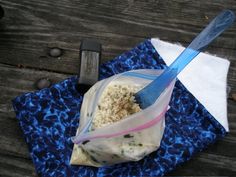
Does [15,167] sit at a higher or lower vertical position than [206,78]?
lower

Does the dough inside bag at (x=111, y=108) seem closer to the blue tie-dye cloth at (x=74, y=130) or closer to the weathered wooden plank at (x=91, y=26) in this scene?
the blue tie-dye cloth at (x=74, y=130)

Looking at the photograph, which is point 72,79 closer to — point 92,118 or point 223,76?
point 92,118

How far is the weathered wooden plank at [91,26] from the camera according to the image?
1.00 meters

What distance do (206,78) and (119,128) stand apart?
345 mm

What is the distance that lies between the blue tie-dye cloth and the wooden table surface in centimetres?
2

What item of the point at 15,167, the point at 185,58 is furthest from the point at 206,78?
the point at 15,167

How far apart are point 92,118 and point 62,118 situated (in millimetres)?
110

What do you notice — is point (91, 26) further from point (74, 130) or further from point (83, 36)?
point (74, 130)

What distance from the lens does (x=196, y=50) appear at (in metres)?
0.72

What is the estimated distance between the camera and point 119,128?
0.75 m

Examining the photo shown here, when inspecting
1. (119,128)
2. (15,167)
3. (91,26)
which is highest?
(91,26)

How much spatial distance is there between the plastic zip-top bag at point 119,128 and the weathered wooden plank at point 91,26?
174mm

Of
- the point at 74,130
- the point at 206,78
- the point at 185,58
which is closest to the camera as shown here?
the point at 185,58

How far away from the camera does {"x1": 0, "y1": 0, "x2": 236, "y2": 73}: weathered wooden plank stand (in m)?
1.00
